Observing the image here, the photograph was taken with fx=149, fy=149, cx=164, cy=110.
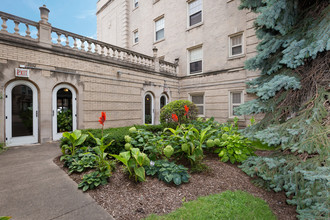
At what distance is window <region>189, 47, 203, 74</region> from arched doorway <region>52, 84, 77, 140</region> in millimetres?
8593

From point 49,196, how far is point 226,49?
1119cm

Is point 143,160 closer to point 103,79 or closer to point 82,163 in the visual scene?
point 82,163

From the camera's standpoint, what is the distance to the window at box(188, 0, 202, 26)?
11.4 metres

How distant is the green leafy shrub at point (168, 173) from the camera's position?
290 cm

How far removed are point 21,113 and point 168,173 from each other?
22.8ft

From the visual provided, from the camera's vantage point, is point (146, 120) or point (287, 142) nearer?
point (287, 142)

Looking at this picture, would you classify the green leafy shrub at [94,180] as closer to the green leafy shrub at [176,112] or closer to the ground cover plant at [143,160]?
the ground cover plant at [143,160]

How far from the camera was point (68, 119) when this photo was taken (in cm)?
738

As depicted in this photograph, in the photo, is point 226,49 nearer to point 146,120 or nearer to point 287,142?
point 146,120

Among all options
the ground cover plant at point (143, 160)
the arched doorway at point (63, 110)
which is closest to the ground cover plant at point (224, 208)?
the ground cover plant at point (143, 160)

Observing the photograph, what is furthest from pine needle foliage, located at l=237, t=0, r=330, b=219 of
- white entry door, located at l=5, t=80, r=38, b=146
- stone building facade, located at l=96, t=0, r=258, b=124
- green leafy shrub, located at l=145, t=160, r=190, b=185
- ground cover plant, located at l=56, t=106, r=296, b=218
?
white entry door, located at l=5, t=80, r=38, b=146

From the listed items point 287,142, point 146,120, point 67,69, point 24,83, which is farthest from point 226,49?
→ point 24,83

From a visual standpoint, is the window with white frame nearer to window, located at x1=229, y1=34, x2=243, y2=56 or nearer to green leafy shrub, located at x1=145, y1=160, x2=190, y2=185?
window, located at x1=229, y1=34, x2=243, y2=56

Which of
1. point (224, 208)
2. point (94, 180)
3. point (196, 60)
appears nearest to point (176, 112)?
point (94, 180)
